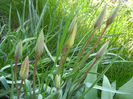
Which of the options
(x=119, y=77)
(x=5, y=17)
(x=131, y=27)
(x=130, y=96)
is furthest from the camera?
(x=131, y=27)

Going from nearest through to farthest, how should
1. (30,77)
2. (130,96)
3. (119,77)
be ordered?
(130,96) < (30,77) < (119,77)

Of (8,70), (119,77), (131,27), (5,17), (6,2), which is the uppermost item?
(6,2)

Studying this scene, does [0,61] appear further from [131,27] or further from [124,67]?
[131,27]

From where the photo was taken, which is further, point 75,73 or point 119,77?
point 119,77

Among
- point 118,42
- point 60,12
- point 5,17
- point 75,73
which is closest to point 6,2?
point 5,17

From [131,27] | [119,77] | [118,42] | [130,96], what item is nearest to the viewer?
[130,96]

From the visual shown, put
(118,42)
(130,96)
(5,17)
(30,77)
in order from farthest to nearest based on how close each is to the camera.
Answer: (5,17) → (118,42) → (30,77) → (130,96)

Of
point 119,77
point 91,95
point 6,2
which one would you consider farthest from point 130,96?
point 6,2

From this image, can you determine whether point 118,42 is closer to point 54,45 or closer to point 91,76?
point 54,45

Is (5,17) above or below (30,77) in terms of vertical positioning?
above

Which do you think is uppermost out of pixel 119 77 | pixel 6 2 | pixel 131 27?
pixel 6 2
